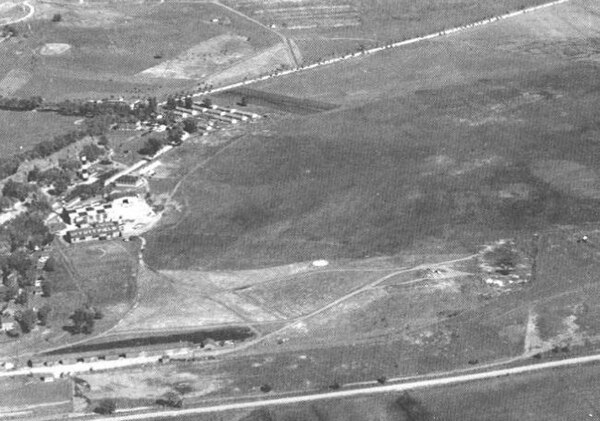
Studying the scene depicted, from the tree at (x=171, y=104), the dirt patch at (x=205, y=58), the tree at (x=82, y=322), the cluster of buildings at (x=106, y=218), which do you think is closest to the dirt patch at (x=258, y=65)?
the dirt patch at (x=205, y=58)

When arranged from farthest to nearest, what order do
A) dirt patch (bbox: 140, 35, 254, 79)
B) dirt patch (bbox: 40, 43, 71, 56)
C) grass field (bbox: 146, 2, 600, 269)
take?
dirt patch (bbox: 40, 43, 71, 56), dirt patch (bbox: 140, 35, 254, 79), grass field (bbox: 146, 2, 600, 269)

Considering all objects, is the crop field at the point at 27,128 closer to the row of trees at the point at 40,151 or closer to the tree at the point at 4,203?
the row of trees at the point at 40,151

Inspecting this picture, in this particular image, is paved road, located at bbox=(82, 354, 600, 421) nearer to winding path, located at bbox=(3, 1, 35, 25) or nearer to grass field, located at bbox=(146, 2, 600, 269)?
grass field, located at bbox=(146, 2, 600, 269)

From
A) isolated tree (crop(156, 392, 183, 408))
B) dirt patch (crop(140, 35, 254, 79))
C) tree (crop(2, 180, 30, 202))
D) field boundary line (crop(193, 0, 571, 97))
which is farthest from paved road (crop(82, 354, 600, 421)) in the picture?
dirt patch (crop(140, 35, 254, 79))

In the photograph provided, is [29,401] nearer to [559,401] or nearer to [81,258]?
[81,258]

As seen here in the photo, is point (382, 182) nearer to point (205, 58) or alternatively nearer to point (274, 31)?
point (205, 58)

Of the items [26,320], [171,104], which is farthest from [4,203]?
[171,104]
